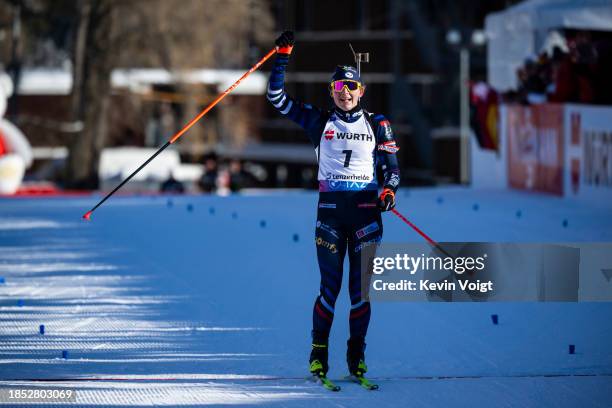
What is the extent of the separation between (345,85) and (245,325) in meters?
2.63

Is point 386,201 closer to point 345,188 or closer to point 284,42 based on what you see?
point 345,188

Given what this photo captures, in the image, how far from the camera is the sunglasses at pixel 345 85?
9.06 m

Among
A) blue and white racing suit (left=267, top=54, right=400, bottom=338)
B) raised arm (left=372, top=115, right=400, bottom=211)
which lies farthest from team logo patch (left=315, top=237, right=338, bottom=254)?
raised arm (left=372, top=115, right=400, bottom=211)

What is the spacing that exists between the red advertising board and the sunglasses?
38.0ft

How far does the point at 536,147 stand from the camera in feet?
71.0

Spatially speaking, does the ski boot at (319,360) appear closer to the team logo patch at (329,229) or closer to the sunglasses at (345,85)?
the team logo patch at (329,229)

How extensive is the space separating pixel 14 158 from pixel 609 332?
15.0m

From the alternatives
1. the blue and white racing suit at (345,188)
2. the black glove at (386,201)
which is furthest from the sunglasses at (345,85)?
the black glove at (386,201)

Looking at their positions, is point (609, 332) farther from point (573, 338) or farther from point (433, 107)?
point (433, 107)

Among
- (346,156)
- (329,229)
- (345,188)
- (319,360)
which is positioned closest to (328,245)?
(329,229)

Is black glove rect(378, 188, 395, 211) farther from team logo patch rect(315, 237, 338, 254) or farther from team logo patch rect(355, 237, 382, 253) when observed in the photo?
team logo patch rect(315, 237, 338, 254)

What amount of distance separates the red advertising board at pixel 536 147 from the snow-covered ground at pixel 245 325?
2.65 metres

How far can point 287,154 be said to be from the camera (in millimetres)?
54156

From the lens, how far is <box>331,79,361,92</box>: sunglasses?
357 inches
